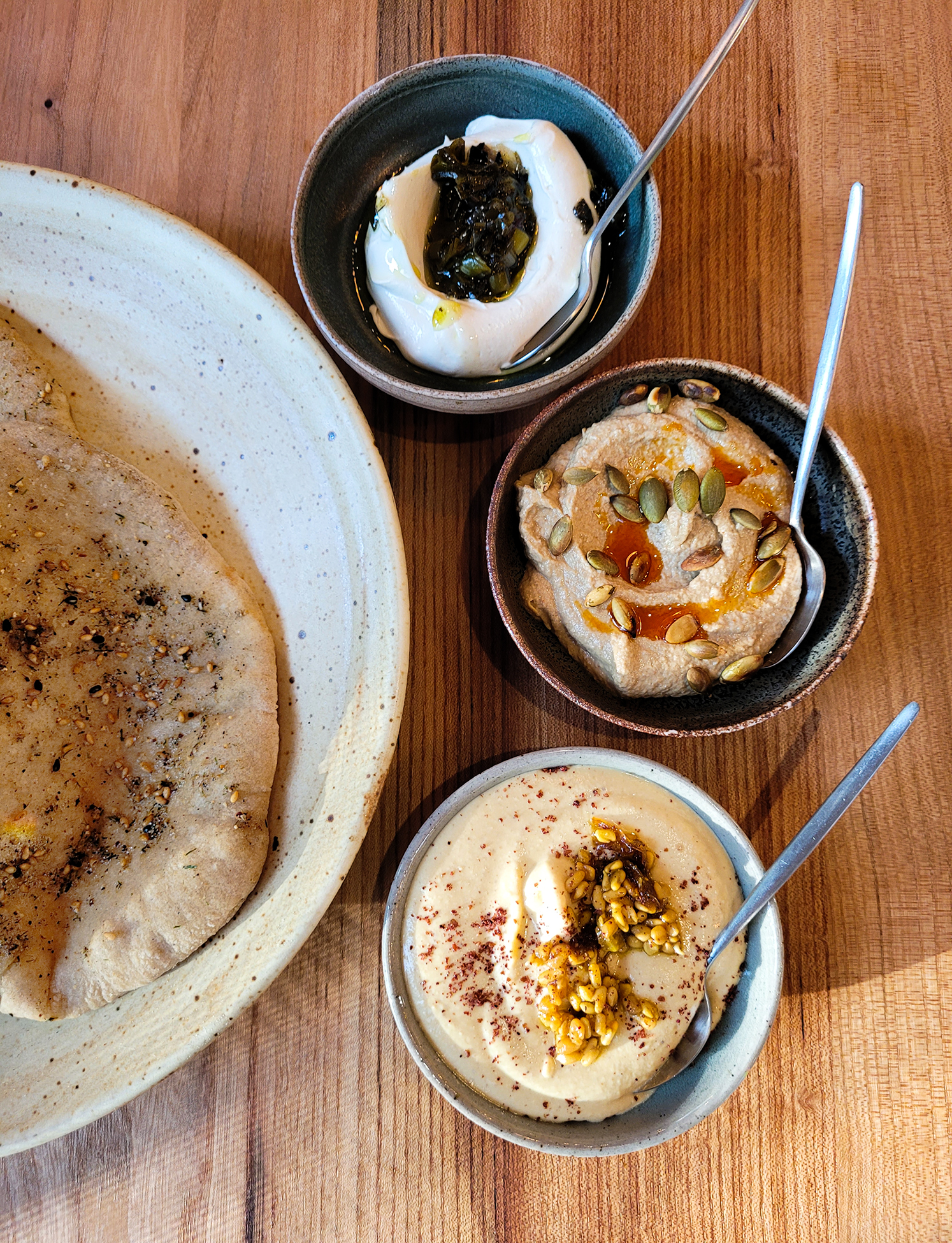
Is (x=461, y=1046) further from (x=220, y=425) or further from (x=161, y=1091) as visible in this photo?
(x=220, y=425)

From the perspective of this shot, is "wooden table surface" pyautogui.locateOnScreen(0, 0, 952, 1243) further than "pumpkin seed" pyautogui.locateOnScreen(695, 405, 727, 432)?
Yes

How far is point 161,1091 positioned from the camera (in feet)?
5.55

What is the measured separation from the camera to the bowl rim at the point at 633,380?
149cm

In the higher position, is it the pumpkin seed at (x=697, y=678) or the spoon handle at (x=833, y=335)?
the spoon handle at (x=833, y=335)

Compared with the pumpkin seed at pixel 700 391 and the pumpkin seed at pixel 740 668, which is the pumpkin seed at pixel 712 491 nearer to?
the pumpkin seed at pixel 700 391

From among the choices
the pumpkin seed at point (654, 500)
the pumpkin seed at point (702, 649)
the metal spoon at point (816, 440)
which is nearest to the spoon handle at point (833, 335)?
the metal spoon at point (816, 440)

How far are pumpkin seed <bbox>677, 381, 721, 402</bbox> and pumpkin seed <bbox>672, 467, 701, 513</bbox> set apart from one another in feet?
0.54

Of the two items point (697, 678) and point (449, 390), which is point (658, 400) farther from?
point (697, 678)

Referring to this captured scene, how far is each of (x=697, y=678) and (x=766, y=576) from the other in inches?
9.1

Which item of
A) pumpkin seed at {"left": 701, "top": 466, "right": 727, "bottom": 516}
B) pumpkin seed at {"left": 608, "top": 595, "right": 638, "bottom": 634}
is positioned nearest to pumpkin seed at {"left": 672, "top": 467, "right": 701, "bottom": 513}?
pumpkin seed at {"left": 701, "top": 466, "right": 727, "bottom": 516}

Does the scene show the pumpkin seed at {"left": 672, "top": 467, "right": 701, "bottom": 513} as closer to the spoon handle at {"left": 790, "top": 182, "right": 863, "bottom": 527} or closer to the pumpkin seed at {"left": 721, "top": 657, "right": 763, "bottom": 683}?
the spoon handle at {"left": 790, "top": 182, "right": 863, "bottom": 527}

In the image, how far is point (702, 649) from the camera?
4.90 feet

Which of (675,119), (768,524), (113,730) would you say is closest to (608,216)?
(675,119)

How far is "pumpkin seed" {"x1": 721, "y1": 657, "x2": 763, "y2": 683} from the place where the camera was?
152 cm
